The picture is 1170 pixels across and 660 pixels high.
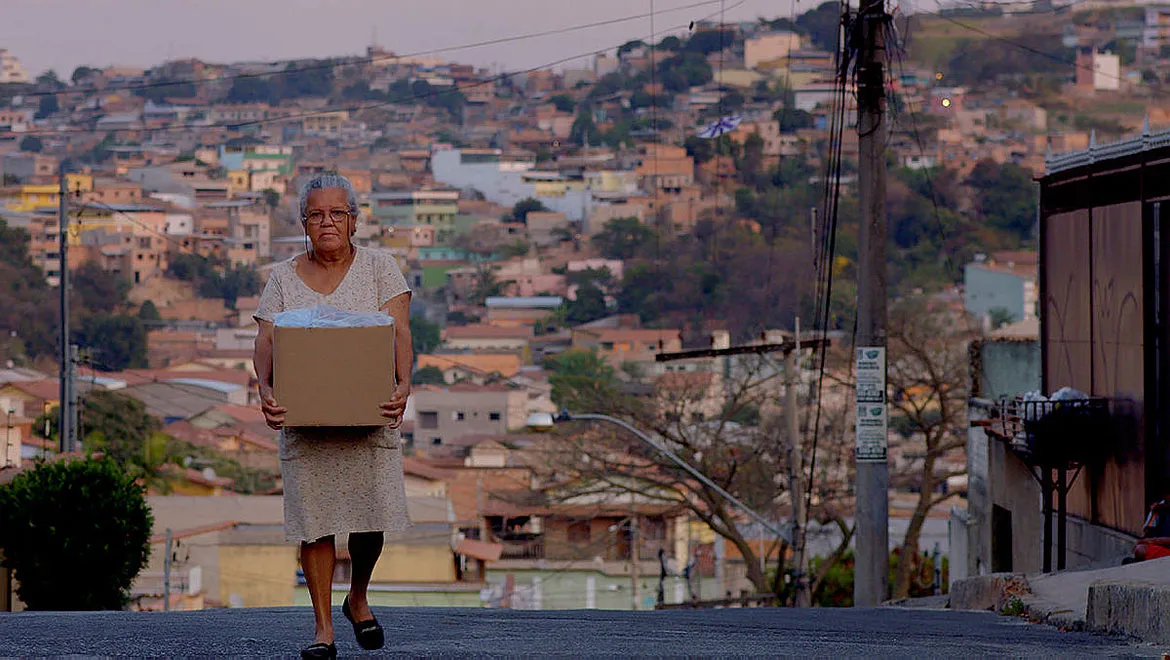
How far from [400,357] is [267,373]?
460mm

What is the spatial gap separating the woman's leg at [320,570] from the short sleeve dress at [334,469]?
0.09 meters

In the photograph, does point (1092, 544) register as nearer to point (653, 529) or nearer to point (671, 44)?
point (653, 529)

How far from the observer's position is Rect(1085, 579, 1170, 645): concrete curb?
707 centimetres

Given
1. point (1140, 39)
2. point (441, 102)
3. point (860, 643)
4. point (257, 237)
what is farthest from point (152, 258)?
point (860, 643)

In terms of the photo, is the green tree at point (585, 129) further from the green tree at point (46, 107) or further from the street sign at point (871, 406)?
the street sign at point (871, 406)

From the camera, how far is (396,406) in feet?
20.9

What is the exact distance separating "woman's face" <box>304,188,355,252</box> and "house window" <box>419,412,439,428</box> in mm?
64800

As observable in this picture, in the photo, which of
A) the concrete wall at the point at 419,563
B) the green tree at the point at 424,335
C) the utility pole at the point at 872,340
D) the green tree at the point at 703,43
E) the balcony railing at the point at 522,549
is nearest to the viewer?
the utility pole at the point at 872,340

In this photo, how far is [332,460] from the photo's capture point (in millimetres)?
6465

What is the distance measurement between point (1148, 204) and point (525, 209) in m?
110

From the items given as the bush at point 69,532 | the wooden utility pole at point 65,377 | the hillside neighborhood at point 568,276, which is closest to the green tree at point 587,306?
the hillside neighborhood at point 568,276

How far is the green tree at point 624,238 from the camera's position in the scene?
99062 mm

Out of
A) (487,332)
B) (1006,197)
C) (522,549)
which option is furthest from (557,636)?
(1006,197)

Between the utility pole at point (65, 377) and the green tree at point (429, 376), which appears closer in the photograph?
the utility pole at point (65, 377)
